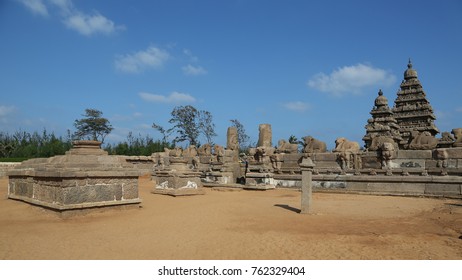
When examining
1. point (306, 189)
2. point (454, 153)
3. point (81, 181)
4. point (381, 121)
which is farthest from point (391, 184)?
point (381, 121)

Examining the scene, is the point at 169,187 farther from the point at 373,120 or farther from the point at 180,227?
the point at 373,120

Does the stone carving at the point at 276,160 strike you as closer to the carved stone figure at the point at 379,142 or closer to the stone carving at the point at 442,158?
the carved stone figure at the point at 379,142

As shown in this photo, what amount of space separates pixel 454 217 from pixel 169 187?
844 cm

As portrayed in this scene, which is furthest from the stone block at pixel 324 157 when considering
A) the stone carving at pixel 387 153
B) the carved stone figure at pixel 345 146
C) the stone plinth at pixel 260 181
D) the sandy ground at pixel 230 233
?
the sandy ground at pixel 230 233

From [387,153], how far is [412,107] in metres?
15.4

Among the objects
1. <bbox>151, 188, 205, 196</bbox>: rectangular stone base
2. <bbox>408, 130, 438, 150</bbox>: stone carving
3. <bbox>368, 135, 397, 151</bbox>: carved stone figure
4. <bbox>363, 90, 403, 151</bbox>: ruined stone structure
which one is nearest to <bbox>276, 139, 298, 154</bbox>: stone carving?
<bbox>368, 135, 397, 151</bbox>: carved stone figure

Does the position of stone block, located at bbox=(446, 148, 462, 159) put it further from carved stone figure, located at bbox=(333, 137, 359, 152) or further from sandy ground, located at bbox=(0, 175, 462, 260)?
sandy ground, located at bbox=(0, 175, 462, 260)

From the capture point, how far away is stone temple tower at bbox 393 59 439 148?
24016 millimetres

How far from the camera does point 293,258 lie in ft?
13.0

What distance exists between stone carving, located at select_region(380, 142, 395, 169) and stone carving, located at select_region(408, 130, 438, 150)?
2.40ft

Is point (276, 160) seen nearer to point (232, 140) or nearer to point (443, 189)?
point (232, 140)

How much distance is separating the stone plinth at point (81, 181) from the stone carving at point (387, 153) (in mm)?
9294

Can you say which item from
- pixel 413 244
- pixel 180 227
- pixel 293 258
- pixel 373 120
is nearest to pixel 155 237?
pixel 180 227

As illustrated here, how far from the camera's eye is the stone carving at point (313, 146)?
14.7 metres
